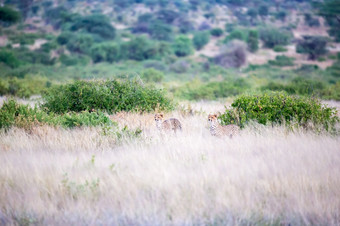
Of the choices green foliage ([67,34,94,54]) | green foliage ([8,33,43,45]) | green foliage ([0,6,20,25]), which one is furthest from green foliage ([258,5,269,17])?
green foliage ([0,6,20,25])

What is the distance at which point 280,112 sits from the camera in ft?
26.2

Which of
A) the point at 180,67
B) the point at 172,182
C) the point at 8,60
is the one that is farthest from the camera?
the point at 180,67

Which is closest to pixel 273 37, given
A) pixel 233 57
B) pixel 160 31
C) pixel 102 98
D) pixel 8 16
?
pixel 233 57

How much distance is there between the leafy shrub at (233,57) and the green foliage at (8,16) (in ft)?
93.5

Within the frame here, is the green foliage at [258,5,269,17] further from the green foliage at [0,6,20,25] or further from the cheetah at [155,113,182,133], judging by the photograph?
the cheetah at [155,113,182,133]

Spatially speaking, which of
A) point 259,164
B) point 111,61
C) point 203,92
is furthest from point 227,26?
Result: point 259,164

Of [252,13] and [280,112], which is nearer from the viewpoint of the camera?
[280,112]

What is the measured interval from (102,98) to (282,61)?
3681 centimetres

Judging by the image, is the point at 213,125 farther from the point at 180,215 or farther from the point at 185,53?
the point at 185,53

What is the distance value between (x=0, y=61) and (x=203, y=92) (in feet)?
89.1

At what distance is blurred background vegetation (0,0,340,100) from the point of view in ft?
103

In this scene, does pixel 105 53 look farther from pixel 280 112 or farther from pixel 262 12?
pixel 280 112

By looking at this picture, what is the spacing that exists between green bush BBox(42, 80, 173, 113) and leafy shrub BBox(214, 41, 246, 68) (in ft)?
109

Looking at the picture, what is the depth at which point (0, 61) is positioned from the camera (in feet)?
125
